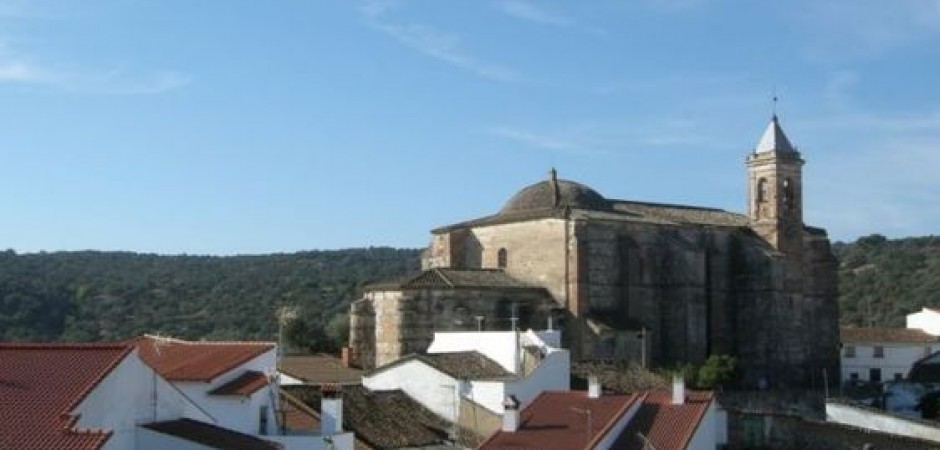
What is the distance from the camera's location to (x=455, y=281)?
49.4 metres

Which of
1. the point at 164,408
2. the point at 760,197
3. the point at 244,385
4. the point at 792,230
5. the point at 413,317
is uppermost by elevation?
the point at 760,197

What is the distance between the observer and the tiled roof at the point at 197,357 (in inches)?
1055

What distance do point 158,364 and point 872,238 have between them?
98510mm

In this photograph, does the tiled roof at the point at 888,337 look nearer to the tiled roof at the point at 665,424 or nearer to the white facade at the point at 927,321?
the white facade at the point at 927,321

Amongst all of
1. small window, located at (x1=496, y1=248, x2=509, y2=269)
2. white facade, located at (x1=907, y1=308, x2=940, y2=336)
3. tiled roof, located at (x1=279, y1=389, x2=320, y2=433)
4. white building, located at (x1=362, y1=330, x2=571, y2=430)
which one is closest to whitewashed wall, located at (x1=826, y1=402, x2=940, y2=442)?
white building, located at (x1=362, y1=330, x2=571, y2=430)

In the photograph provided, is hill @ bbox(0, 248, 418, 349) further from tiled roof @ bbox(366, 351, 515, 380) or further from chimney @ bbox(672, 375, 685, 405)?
chimney @ bbox(672, 375, 685, 405)

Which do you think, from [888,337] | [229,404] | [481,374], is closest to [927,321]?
[888,337]

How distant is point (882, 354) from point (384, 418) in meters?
38.5

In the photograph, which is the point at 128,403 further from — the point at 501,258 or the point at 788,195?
the point at 788,195

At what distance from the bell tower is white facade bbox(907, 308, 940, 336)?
525 inches

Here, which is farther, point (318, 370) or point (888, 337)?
point (888, 337)

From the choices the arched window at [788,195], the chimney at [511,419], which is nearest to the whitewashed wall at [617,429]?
the chimney at [511,419]

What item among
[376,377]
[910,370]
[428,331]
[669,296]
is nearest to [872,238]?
[910,370]

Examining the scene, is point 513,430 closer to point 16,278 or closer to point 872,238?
point 16,278
